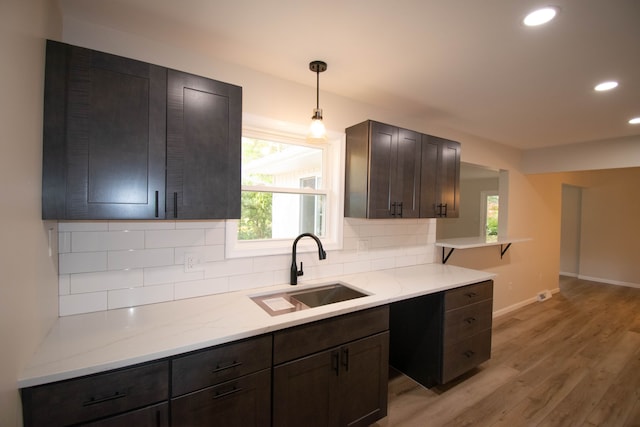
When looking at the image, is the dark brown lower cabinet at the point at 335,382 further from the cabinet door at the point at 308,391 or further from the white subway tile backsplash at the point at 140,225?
the white subway tile backsplash at the point at 140,225

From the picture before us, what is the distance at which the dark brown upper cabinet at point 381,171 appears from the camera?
2.24 m

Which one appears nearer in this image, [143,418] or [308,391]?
[143,418]

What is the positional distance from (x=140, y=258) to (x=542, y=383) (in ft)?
11.4

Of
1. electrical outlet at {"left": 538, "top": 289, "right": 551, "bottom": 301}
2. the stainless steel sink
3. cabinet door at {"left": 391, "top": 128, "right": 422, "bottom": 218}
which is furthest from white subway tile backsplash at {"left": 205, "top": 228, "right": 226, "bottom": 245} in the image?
electrical outlet at {"left": 538, "top": 289, "right": 551, "bottom": 301}

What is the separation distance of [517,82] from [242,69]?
2067 mm

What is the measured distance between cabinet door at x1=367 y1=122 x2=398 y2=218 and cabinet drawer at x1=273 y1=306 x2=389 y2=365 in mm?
791

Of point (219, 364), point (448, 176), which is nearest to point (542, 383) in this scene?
point (448, 176)

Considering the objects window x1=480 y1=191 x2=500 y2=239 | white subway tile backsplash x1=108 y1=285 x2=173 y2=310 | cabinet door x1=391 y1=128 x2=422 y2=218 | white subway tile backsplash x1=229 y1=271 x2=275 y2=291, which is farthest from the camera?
window x1=480 y1=191 x2=500 y2=239

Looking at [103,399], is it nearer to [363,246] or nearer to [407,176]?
[363,246]

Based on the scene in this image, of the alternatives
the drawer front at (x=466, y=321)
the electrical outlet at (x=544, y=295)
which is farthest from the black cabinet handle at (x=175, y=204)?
the electrical outlet at (x=544, y=295)

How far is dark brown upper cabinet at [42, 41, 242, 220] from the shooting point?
123 centimetres

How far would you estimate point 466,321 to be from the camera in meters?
2.44

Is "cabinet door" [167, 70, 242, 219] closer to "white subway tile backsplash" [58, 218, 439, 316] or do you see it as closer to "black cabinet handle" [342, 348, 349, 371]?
"white subway tile backsplash" [58, 218, 439, 316]

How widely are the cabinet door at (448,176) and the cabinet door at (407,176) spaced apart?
333 mm
